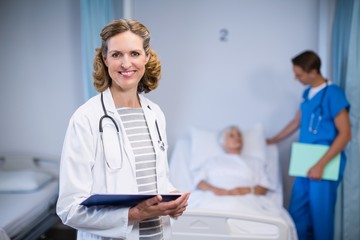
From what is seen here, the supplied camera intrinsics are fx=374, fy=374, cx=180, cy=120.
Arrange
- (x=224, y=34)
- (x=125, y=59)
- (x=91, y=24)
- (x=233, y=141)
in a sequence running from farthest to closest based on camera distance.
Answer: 1. (x=224, y=34)
2. (x=233, y=141)
3. (x=91, y=24)
4. (x=125, y=59)

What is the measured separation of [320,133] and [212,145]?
74 cm

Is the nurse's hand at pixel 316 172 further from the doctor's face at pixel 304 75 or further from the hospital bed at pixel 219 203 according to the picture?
the doctor's face at pixel 304 75

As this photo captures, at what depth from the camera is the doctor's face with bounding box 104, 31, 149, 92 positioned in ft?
3.62

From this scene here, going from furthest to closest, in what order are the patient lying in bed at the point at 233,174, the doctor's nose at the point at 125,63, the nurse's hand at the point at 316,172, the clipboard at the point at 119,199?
the patient lying in bed at the point at 233,174 → the nurse's hand at the point at 316,172 → the doctor's nose at the point at 125,63 → the clipboard at the point at 119,199

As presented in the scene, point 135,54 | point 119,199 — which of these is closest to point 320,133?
point 135,54

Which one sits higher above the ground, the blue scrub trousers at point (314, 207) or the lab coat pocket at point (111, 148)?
the lab coat pocket at point (111, 148)

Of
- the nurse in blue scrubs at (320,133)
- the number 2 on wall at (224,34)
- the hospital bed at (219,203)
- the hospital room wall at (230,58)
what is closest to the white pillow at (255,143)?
the hospital bed at (219,203)

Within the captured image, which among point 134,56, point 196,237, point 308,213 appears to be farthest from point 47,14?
point 308,213

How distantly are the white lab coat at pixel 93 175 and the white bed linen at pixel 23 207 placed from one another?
0.97 metres

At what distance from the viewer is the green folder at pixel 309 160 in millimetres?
2287

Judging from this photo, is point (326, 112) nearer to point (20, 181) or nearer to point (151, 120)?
point (151, 120)

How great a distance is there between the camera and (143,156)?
3.75ft

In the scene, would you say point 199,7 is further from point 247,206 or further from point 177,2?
point 247,206

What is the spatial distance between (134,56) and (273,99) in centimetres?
196
